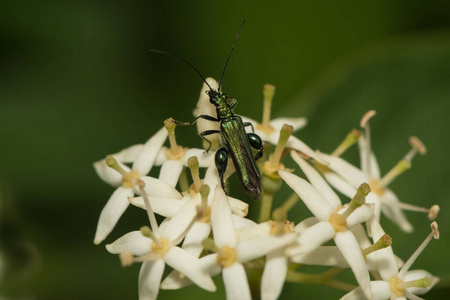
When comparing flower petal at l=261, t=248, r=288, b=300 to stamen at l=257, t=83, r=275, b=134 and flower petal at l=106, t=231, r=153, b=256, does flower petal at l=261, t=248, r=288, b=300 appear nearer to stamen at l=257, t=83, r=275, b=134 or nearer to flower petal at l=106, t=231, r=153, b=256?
flower petal at l=106, t=231, r=153, b=256

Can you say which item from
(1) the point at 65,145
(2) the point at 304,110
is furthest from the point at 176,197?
(1) the point at 65,145

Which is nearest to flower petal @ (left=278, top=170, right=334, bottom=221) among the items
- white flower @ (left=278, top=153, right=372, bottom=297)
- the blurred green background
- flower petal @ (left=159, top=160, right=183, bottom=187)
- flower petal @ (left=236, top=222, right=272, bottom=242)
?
white flower @ (left=278, top=153, right=372, bottom=297)

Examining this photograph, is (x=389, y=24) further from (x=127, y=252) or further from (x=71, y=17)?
(x=127, y=252)

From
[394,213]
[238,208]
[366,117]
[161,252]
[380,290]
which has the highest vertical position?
[366,117]

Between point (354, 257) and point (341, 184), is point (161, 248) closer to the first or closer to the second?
point (354, 257)

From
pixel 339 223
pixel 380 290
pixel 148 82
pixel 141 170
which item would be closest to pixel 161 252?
pixel 141 170

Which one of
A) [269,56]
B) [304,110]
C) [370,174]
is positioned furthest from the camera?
[269,56]

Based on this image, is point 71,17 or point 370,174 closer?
point 370,174

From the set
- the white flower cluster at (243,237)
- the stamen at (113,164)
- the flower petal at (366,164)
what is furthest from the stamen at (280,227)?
the flower petal at (366,164)
